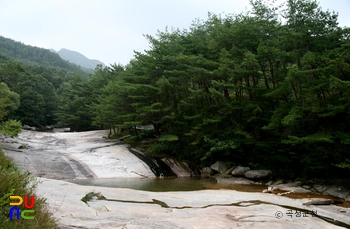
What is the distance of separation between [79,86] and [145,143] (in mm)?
30072

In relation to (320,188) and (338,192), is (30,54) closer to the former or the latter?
(320,188)

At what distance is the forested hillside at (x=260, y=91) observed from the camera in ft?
42.3

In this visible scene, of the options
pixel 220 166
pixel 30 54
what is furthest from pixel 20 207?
pixel 30 54

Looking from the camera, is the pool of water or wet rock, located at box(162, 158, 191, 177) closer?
the pool of water

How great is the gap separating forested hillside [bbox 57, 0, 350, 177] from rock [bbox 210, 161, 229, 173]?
65 centimetres

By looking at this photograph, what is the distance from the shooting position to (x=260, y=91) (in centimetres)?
1641

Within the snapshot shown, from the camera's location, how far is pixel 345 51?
12.2 metres

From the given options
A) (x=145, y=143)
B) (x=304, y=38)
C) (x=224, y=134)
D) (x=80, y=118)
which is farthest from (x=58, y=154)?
(x=80, y=118)

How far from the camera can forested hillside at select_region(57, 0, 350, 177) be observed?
42.3 ft

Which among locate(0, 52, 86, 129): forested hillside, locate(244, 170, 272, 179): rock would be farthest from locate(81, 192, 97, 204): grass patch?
locate(0, 52, 86, 129): forested hillside

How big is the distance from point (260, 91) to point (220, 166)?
18.2 ft

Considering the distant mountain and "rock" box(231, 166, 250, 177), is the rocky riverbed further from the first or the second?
the distant mountain

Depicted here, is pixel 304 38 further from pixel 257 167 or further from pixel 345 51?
pixel 257 167

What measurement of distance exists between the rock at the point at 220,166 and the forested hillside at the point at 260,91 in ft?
2.13
